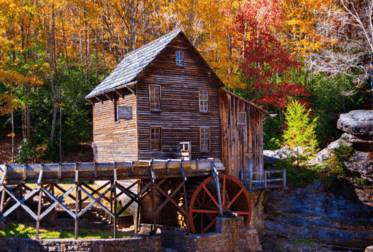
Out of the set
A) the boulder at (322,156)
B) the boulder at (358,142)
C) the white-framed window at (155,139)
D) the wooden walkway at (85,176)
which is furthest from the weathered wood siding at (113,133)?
the boulder at (358,142)

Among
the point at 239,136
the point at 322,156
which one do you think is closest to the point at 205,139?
the point at 239,136

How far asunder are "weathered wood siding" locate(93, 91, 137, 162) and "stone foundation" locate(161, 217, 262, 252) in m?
4.57

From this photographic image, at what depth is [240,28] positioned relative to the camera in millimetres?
27125

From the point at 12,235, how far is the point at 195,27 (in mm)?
21862

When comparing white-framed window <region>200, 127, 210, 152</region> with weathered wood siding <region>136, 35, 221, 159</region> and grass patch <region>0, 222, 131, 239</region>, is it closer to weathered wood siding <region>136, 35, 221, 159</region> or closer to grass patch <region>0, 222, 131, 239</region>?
weathered wood siding <region>136, 35, 221, 159</region>

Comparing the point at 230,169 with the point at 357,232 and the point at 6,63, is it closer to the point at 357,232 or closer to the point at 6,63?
the point at 357,232

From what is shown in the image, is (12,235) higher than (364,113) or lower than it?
lower

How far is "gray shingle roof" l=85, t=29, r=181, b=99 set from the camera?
1764 centimetres

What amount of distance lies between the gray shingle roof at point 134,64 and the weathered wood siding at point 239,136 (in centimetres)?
459

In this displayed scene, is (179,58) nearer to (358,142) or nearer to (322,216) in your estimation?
(358,142)

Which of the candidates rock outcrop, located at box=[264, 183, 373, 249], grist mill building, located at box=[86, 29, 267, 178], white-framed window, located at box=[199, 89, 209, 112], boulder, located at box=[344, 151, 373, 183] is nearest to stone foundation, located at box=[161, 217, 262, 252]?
grist mill building, located at box=[86, 29, 267, 178]

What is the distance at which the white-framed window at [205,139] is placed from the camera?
1902 centimetres

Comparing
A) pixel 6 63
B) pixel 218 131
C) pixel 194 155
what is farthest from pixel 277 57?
pixel 6 63

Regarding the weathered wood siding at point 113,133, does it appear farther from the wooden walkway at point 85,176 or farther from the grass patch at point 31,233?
the grass patch at point 31,233
